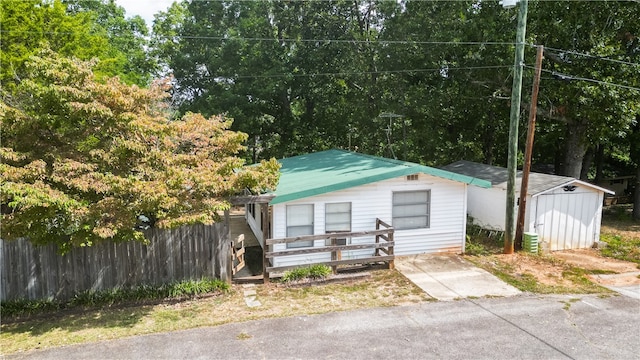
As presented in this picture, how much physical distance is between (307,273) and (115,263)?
4.63 m

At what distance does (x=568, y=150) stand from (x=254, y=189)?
58.6 feet

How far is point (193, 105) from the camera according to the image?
27.2 metres

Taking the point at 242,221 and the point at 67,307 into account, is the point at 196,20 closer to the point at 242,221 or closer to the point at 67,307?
the point at 242,221

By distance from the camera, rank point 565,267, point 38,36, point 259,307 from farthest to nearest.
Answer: point 38,36 → point 565,267 → point 259,307

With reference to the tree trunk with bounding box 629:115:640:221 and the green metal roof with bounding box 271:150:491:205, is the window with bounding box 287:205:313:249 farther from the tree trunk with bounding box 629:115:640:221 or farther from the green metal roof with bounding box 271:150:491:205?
the tree trunk with bounding box 629:115:640:221

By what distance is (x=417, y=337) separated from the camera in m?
8.40

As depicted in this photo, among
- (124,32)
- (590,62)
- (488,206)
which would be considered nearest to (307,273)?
(488,206)

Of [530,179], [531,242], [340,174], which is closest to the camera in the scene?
[531,242]

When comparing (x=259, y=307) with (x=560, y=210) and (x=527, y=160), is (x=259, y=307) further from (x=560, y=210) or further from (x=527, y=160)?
(x=560, y=210)

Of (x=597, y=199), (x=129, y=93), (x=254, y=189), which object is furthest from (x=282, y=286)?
(x=597, y=199)

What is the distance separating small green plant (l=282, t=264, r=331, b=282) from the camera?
11.5 meters

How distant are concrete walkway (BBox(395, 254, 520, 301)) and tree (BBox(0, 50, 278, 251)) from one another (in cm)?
535

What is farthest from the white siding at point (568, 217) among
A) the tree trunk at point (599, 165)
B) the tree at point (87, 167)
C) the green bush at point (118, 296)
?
the tree trunk at point (599, 165)

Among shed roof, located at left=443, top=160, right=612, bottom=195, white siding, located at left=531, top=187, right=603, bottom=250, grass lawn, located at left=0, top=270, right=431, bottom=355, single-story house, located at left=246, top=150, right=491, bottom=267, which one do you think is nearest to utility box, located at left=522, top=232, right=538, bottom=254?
white siding, located at left=531, top=187, right=603, bottom=250
